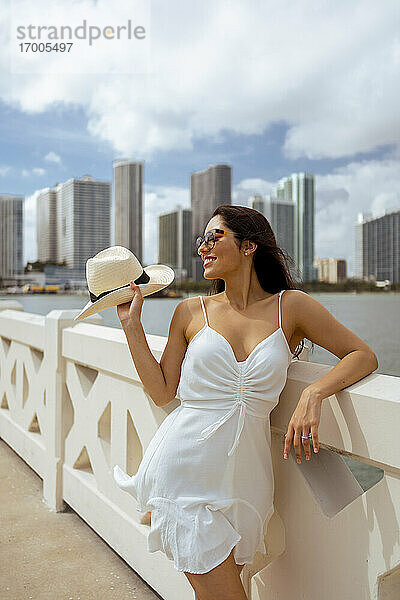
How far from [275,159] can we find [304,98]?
1553 cm

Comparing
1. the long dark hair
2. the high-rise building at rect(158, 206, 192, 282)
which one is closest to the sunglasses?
the long dark hair

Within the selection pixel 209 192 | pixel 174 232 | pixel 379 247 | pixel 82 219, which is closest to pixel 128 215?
pixel 209 192

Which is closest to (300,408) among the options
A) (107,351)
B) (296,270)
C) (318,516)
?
(318,516)

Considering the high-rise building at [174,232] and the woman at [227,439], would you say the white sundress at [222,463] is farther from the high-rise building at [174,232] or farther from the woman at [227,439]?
the high-rise building at [174,232]

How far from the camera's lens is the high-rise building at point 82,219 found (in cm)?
3462

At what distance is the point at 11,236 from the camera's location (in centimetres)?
2275

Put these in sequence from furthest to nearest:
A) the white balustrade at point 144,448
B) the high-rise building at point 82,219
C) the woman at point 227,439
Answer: the high-rise building at point 82,219 < the woman at point 227,439 < the white balustrade at point 144,448

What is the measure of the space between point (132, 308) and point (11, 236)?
72.1ft

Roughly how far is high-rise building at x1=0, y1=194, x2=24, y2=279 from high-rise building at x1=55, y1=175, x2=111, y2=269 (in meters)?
6.23

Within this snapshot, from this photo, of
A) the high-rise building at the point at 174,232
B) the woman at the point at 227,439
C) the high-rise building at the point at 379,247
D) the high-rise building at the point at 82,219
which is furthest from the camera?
the high-rise building at the point at 82,219

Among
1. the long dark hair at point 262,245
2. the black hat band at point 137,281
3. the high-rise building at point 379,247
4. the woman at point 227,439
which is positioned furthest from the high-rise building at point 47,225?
the woman at point 227,439

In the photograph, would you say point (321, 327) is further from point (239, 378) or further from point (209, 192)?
point (209, 192)

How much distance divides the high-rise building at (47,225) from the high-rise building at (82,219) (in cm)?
39

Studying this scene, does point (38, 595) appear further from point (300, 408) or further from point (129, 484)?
point (300, 408)
